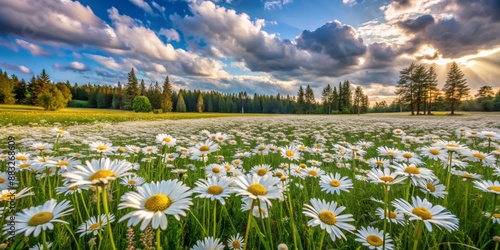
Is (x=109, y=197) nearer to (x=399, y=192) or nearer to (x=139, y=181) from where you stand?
(x=139, y=181)

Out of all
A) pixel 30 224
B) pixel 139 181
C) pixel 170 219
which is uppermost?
pixel 30 224

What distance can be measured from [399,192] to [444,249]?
142 centimetres

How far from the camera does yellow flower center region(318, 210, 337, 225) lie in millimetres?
1392

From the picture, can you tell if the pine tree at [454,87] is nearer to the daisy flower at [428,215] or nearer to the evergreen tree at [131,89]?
the daisy flower at [428,215]

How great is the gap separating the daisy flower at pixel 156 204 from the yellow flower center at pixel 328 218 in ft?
2.82

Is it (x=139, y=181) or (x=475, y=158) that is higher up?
(x=475, y=158)

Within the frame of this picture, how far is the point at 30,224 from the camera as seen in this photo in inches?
50.0

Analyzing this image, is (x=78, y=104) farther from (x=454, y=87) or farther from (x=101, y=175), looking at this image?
(x=454, y=87)

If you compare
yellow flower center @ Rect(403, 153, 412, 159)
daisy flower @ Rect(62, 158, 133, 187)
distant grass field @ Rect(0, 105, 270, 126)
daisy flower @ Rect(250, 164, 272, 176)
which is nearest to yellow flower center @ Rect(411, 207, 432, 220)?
daisy flower @ Rect(250, 164, 272, 176)

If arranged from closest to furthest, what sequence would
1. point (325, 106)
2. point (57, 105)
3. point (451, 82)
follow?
point (57, 105) → point (451, 82) → point (325, 106)

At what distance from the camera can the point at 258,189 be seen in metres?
1.32

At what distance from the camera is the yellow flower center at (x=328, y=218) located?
1392 mm

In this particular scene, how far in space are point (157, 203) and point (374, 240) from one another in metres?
1.57

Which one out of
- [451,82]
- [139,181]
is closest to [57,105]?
[139,181]
